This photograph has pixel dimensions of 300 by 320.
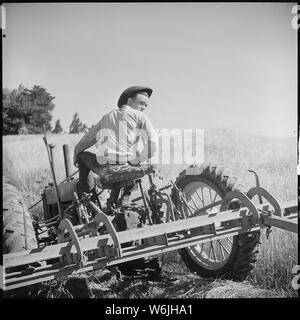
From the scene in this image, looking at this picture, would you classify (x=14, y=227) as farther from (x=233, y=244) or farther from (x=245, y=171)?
(x=245, y=171)

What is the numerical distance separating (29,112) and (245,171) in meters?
3.11

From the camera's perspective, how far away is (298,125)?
340 centimetres

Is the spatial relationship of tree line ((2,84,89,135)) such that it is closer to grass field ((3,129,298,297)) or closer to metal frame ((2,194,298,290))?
grass field ((3,129,298,297))

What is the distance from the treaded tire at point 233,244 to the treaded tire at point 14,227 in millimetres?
1328

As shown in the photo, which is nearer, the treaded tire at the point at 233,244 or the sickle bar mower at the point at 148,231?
the sickle bar mower at the point at 148,231

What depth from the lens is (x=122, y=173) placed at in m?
3.38

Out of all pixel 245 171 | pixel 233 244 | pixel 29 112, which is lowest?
pixel 233 244

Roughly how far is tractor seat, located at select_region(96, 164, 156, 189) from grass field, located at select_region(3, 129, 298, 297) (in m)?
0.84

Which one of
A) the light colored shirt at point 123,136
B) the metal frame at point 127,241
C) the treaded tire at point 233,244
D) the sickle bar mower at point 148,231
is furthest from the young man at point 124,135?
the metal frame at point 127,241

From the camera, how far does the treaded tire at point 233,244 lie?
3.14m

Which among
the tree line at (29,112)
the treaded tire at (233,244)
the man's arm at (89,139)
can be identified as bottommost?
the treaded tire at (233,244)

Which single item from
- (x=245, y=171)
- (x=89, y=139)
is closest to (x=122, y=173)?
(x=89, y=139)

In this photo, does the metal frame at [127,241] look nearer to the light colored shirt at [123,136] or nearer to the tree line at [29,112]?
the light colored shirt at [123,136]
